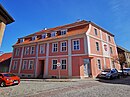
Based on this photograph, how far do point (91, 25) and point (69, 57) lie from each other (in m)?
7.42

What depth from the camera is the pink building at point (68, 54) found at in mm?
19422

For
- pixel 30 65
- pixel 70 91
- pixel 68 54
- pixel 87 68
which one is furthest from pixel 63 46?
pixel 70 91

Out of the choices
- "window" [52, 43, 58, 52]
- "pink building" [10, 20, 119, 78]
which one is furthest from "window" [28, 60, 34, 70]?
"window" [52, 43, 58, 52]

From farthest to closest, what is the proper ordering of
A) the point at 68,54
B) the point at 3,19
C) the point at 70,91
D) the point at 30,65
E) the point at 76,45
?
1. the point at 30,65
2. the point at 68,54
3. the point at 76,45
4. the point at 70,91
5. the point at 3,19

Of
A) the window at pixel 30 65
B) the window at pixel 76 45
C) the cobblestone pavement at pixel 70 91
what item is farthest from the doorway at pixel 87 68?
the window at pixel 30 65

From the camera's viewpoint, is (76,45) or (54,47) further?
(54,47)

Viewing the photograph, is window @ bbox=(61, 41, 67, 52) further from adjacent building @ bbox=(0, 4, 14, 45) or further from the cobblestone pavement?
adjacent building @ bbox=(0, 4, 14, 45)

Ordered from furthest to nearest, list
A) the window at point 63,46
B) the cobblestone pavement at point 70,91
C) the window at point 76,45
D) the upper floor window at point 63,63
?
the window at point 63,46
the upper floor window at point 63,63
the window at point 76,45
the cobblestone pavement at point 70,91

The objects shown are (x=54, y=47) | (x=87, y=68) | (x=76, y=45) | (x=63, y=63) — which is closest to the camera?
(x=87, y=68)

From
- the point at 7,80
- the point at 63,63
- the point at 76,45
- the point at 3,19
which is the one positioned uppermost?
the point at 76,45

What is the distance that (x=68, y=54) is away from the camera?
20578 millimetres

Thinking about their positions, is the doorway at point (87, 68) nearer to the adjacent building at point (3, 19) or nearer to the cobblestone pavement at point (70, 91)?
the cobblestone pavement at point (70, 91)

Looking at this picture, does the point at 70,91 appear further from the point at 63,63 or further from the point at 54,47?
the point at 54,47

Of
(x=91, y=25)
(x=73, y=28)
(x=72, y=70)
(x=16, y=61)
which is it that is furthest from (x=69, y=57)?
(x=16, y=61)
